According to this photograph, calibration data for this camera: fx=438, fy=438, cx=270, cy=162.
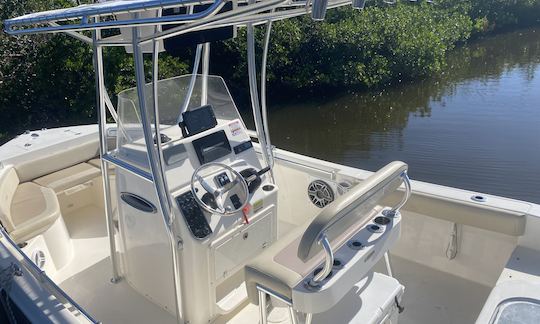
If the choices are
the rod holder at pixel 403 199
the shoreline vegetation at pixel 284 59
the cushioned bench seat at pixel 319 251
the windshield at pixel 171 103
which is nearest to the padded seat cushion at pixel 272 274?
the cushioned bench seat at pixel 319 251

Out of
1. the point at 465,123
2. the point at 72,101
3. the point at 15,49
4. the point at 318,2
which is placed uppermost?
the point at 318,2

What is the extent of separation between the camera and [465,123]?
31.1 ft

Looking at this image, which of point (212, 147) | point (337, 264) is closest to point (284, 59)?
point (212, 147)

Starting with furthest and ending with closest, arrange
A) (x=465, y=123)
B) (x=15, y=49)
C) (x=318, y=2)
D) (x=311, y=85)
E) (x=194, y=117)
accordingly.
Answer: (x=311, y=85), (x=465, y=123), (x=15, y=49), (x=194, y=117), (x=318, y=2)

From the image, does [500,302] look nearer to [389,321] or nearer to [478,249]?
[389,321]

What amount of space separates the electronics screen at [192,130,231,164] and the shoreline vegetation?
3.39 meters

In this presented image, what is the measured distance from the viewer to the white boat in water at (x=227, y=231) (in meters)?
1.67

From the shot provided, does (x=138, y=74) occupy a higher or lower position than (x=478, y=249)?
higher

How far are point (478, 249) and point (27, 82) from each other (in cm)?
859

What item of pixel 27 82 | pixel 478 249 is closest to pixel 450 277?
pixel 478 249

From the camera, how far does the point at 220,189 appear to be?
6.89 feet

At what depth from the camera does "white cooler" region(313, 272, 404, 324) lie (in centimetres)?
177

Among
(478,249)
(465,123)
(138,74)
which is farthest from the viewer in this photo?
(465,123)

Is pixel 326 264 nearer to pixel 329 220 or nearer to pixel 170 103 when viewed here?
pixel 329 220
